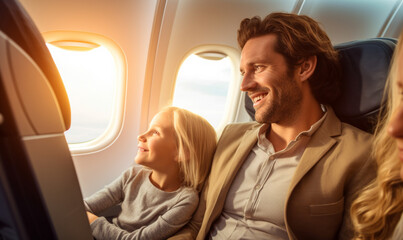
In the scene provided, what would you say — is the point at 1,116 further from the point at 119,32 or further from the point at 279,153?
the point at 119,32

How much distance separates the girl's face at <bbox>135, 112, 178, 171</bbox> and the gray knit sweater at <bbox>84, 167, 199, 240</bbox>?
0.53 ft

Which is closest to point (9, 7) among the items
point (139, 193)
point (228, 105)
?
point (139, 193)

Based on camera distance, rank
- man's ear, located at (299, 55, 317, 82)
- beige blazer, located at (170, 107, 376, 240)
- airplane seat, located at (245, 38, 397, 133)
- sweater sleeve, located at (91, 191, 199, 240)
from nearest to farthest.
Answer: beige blazer, located at (170, 107, 376, 240) → airplane seat, located at (245, 38, 397, 133) → sweater sleeve, located at (91, 191, 199, 240) → man's ear, located at (299, 55, 317, 82)

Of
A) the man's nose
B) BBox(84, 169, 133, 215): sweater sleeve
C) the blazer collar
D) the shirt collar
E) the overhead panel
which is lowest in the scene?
BBox(84, 169, 133, 215): sweater sleeve

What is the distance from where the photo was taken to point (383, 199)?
1.09 meters

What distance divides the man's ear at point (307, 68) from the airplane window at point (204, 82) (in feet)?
4.27

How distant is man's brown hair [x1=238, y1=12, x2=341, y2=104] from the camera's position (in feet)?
5.49

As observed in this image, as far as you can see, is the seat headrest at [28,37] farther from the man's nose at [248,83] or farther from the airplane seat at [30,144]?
the man's nose at [248,83]

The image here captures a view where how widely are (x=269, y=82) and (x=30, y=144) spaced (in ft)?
4.61

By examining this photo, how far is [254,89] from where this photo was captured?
1.77 metres

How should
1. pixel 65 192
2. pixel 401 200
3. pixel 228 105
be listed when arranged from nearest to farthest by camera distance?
pixel 65 192 < pixel 401 200 < pixel 228 105

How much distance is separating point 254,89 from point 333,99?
0.46 meters

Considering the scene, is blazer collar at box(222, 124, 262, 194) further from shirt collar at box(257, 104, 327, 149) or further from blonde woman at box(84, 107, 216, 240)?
blonde woman at box(84, 107, 216, 240)

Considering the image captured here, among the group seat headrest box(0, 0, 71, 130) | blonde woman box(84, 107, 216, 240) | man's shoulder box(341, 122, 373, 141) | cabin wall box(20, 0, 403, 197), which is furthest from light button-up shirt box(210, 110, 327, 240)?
cabin wall box(20, 0, 403, 197)
